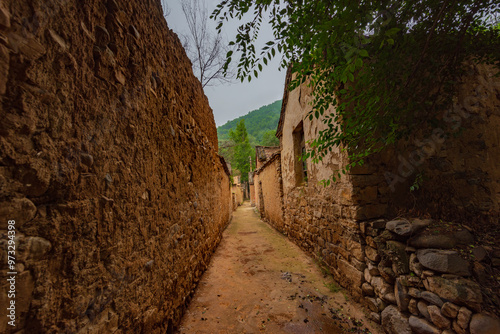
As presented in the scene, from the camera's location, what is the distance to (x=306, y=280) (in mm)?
3326

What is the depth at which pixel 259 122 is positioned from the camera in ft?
203

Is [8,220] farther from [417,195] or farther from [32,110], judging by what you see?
[417,195]

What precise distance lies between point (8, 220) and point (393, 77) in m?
3.42

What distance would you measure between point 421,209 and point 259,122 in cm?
6110

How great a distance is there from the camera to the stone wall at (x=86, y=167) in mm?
806

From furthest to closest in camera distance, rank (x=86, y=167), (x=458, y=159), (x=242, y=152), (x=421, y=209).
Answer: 1. (x=242, y=152)
2. (x=458, y=159)
3. (x=421, y=209)
4. (x=86, y=167)

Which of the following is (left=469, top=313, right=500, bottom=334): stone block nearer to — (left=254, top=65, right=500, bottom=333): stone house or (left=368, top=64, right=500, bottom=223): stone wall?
(left=254, top=65, right=500, bottom=333): stone house

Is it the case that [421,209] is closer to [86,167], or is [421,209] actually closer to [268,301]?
[268,301]

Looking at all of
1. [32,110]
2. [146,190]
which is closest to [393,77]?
[146,190]

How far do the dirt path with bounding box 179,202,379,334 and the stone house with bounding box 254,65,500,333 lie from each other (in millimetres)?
349

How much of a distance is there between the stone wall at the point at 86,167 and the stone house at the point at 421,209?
242cm

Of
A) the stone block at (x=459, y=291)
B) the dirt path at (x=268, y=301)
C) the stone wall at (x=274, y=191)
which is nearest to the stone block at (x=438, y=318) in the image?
the stone block at (x=459, y=291)

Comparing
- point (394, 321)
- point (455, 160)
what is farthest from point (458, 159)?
point (394, 321)

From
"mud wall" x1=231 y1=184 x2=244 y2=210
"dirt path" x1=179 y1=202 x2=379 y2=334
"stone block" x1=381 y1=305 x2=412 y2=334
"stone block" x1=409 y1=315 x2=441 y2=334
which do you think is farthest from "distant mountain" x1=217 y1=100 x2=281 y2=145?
"stone block" x1=409 y1=315 x2=441 y2=334
